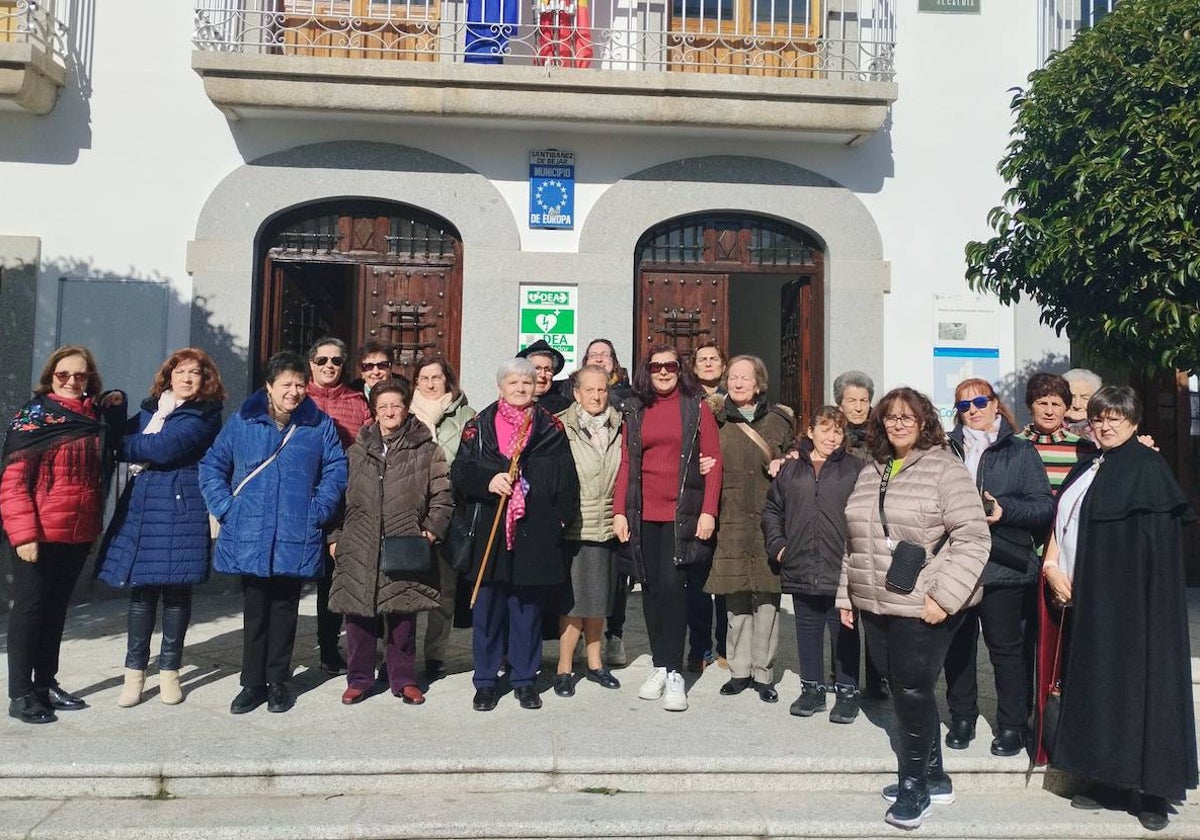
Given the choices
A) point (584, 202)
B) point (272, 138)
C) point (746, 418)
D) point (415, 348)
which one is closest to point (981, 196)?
point (584, 202)

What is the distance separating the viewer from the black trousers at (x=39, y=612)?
4.95 metres

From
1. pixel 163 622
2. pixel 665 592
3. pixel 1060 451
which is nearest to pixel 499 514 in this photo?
pixel 665 592

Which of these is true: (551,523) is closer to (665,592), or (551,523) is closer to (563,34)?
(665,592)

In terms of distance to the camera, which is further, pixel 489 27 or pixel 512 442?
pixel 489 27

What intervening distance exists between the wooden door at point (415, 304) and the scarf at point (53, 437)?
397 cm

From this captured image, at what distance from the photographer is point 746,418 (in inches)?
224

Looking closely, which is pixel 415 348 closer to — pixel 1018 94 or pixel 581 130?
pixel 581 130

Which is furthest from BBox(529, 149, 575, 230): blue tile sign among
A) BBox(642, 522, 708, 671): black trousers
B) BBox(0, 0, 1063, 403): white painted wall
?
BBox(642, 522, 708, 671): black trousers

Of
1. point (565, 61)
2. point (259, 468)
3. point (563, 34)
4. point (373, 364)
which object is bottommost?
point (259, 468)

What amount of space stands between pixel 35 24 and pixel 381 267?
3.44 meters

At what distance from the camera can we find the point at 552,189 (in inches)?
346

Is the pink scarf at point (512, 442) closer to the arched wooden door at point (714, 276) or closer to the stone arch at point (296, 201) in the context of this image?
the stone arch at point (296, 201)

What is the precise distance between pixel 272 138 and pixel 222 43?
0.84 metres

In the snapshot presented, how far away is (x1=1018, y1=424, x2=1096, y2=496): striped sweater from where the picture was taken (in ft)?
16.1
